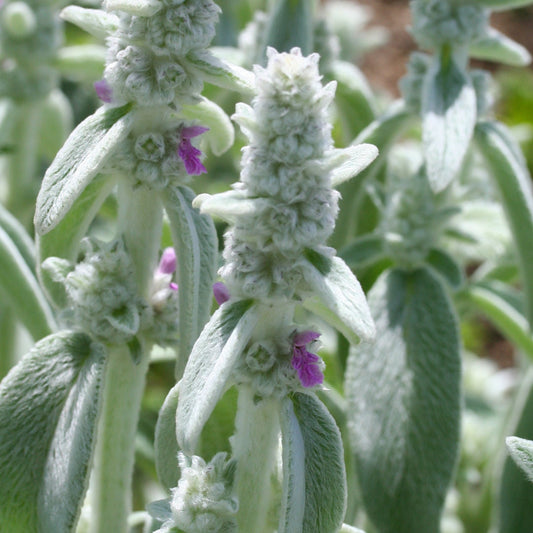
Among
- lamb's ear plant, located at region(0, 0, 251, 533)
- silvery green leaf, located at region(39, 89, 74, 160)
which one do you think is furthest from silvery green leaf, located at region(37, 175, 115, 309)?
silvery green leaf, located at region(39, 89, 74, 160)

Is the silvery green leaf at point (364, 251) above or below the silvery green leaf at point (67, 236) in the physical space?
below

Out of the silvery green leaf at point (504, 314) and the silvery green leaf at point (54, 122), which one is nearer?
the silvery green leaf at point (504, 314)

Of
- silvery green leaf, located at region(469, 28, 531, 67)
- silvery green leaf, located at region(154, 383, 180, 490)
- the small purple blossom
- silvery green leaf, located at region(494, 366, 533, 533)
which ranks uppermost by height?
silvery green leaf, located at region(469, 28, 531, 67)

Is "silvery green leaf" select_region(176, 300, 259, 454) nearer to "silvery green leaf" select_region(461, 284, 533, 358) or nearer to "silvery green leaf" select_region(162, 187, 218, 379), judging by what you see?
"silvery green leaf" select_region(162, 187, 218, 379)

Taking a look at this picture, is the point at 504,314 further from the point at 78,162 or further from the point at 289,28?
the point at 78,162

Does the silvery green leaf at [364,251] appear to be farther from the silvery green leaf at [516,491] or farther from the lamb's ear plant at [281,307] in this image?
the lamb's ear plant at [281,307]

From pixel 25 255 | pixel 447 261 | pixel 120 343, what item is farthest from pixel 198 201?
pixel 447 261

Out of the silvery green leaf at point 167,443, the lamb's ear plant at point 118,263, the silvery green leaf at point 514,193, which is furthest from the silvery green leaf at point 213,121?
the silvery green leaf at point 514,193
